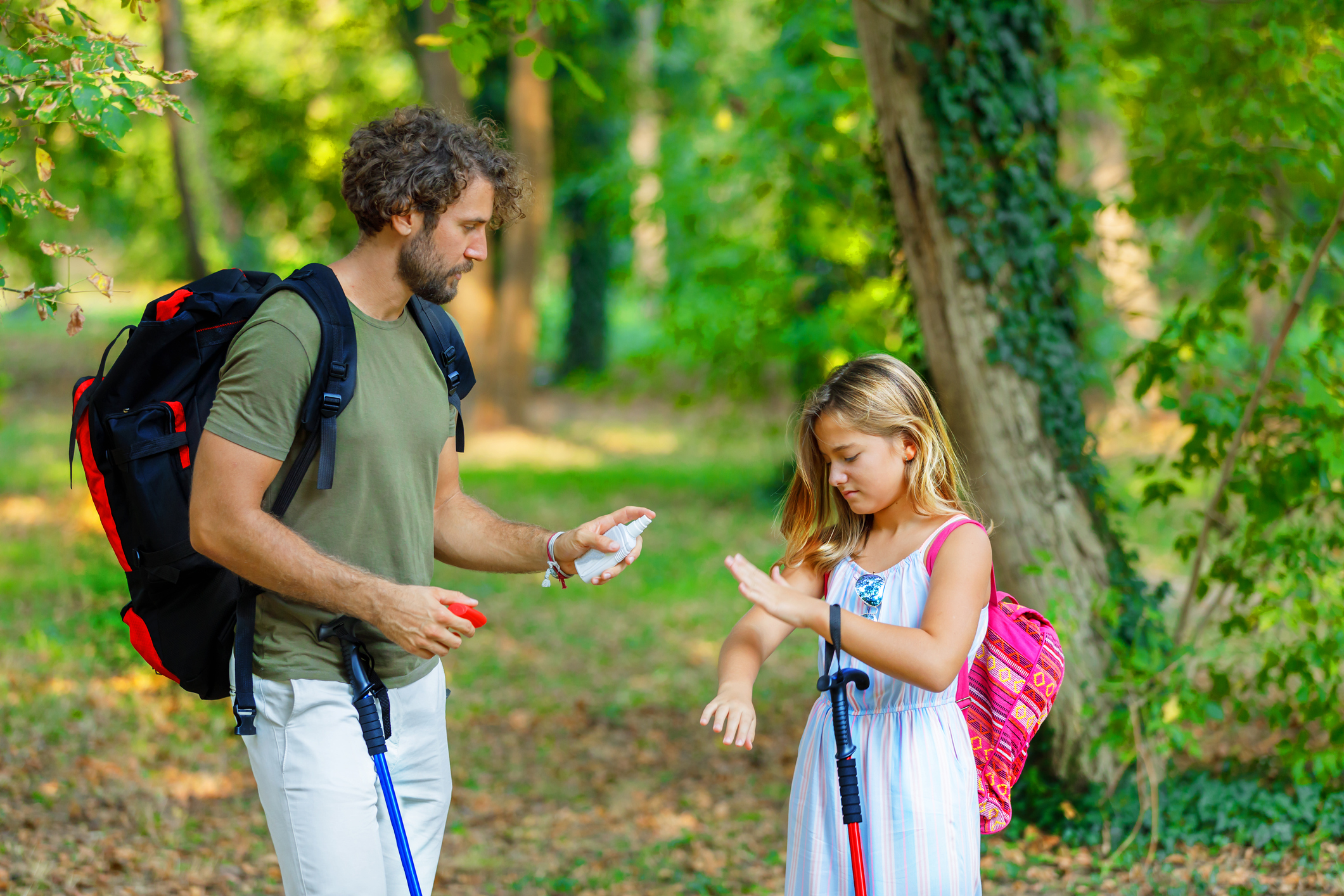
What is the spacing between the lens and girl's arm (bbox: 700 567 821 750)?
2.02 m

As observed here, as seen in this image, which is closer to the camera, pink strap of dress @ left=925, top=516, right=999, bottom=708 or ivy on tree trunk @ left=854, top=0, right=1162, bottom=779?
pink strap of dress @ left=925, top=516, right=999, bottom=708

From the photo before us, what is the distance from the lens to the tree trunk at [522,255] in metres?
14.1

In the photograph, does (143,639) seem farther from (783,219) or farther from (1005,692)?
(783,219)

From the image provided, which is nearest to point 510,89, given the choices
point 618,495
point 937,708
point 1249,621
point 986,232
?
point 618,495

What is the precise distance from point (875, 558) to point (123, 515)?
1589 mm

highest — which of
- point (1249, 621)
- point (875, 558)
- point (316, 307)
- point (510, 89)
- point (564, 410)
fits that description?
point (510, 89)

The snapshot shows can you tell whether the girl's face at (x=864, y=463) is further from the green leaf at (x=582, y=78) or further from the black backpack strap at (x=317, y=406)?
the green leaf at (x=582, y=78)

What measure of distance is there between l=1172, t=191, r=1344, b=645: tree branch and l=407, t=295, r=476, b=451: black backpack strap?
9.12 feet

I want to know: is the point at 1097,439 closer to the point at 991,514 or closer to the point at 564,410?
the point at 991,514

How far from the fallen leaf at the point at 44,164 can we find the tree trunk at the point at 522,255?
450 inches

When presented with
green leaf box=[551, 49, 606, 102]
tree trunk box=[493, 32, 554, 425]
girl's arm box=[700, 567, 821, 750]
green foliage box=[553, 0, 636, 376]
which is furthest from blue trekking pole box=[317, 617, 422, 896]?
tree trunk box=[493, 32, 554, 425]

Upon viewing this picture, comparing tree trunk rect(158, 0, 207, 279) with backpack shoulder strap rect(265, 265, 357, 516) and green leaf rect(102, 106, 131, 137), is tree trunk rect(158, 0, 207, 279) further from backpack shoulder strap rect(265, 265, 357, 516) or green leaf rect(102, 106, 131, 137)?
backpack shoulder strap rect(265, 265, 357, 516)

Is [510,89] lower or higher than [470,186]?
higher

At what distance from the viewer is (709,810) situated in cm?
495
